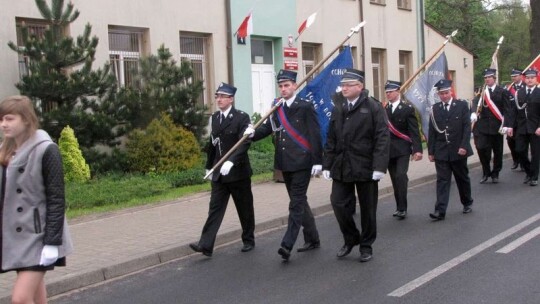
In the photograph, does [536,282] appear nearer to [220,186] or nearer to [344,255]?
[344,255]

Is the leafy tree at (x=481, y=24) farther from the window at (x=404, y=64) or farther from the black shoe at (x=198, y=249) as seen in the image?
the black shoe at (x=198, y=249)

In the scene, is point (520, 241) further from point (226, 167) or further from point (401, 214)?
point (226, 167)

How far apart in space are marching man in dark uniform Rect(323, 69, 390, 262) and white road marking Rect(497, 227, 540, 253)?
1.42 metres

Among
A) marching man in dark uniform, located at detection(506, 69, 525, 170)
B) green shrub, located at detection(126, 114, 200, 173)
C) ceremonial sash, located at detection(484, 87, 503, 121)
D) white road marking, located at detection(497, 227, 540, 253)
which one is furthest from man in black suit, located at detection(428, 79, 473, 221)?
green shrub, located at detection(126, 114, 200, 173)

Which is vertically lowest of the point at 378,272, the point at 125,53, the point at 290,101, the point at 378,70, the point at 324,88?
the point at 378,272

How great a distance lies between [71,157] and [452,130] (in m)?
6.58

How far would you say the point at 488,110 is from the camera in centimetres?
1316

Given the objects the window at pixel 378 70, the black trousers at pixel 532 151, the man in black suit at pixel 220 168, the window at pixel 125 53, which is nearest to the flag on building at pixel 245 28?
the window at pixel 125 53

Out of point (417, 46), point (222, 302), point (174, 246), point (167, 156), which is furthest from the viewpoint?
point (417, 46)

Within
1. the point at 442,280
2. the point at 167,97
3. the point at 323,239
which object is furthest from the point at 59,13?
the point at 442,280

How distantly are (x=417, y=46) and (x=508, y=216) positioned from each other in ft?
61.3

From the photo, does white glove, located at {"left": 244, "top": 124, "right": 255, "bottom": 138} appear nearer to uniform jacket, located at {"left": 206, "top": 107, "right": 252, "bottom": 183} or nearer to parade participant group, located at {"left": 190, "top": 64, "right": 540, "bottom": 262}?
parade participant group, located at {"left": 190, "top": 64, "right": 540, "bottom": 262}

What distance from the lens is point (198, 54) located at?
17375 mm

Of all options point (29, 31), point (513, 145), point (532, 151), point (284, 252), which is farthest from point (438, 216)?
point (29, 31)
